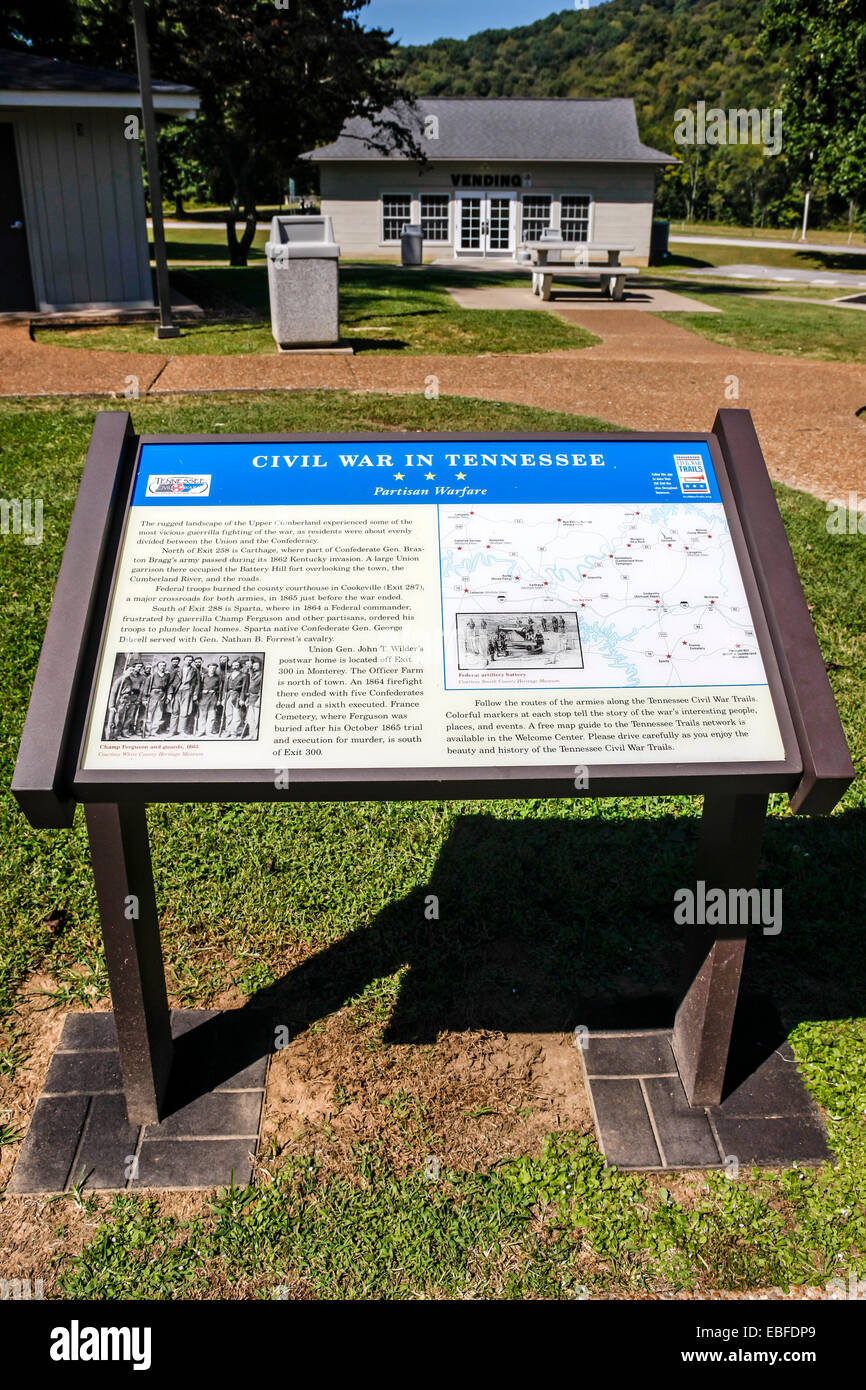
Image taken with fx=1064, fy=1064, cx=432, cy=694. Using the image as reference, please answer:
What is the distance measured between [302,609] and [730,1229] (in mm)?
1845

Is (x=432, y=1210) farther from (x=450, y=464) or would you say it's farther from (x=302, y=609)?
(x=450, y=464)

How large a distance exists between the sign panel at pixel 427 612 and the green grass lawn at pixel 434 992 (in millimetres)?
1167

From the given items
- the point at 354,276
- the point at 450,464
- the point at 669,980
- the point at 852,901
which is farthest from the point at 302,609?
the point at 354,276

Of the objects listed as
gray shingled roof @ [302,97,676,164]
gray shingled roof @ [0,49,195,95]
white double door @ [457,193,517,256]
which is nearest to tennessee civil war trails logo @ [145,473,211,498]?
gray shingled roof @ [0,49,195,95]

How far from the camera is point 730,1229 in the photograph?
2609mm

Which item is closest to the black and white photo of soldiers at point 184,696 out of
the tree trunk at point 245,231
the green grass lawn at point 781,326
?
the green grass lawn at point 781,326

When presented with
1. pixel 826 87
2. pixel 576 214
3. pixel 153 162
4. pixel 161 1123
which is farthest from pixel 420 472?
pixel 576 214

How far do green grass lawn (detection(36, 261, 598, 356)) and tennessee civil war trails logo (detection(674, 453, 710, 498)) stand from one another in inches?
405

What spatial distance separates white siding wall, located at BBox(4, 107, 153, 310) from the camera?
14359mm

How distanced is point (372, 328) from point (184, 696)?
1300 centimetres

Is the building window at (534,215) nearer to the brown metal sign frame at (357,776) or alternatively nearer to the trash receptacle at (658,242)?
the trash receptacle at (658,242)

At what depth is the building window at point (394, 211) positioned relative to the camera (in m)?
35.2

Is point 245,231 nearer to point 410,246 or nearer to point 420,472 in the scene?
point 410,246
